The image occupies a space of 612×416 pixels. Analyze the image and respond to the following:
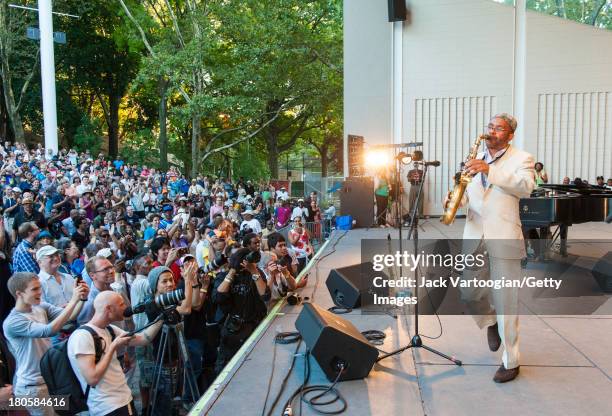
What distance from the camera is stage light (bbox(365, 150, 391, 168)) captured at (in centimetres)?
1003

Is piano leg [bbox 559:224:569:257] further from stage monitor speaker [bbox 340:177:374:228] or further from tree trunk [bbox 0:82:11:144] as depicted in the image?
tree trunk [bbox 0:82:11:144]

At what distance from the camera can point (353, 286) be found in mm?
5531

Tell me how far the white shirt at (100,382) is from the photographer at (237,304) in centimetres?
163

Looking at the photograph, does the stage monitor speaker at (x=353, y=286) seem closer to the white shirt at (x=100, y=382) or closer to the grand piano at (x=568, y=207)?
the grand piano at (x=568, y=207)

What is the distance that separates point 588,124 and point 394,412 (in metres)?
13.6

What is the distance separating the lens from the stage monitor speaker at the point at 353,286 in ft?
18.3

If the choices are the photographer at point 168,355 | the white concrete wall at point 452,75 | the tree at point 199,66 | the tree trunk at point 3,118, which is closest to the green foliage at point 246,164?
the tree at point 199,66

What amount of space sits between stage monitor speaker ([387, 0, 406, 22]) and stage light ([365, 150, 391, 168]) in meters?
4.60

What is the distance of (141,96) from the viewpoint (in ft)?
112

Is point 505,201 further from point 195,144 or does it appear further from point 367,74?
point 195,144

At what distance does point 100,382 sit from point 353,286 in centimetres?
301

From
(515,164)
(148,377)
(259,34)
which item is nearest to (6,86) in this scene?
(259,34)

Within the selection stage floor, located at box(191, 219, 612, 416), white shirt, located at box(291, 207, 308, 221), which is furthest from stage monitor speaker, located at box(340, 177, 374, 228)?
stage floor, located at box(191, 219, 612, 416)

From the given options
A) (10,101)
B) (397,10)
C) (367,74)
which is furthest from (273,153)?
(397,10)
